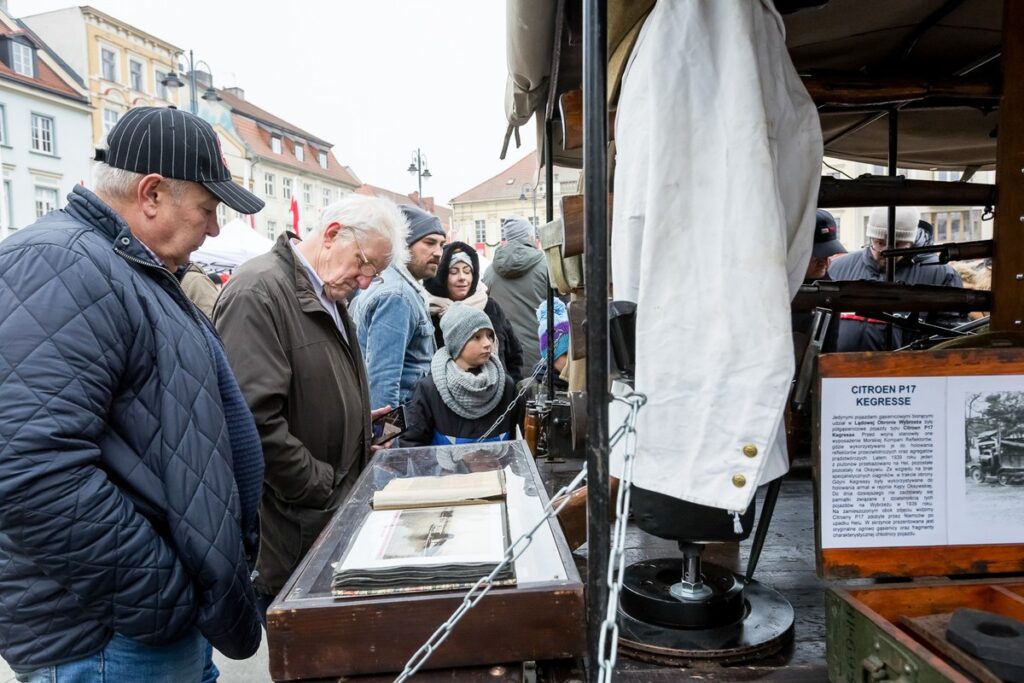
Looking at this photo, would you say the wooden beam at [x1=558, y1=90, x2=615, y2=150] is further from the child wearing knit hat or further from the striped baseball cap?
the child wearing knit hat

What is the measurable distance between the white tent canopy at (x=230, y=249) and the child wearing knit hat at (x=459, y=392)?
7.79 meters

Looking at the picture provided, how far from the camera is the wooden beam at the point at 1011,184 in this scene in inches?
69.2

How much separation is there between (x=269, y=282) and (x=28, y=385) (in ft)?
3.26

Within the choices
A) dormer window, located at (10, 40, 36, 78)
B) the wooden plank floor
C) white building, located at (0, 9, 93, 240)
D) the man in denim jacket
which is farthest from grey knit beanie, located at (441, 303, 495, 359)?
dormer window, located at (10, 40, 36, 78)

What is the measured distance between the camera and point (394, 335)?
3.65 m

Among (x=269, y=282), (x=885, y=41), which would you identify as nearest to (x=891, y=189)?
(x=885, y=41)

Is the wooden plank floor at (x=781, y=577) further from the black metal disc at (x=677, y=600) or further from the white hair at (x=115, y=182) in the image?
the white hair at (x=115, y=182)


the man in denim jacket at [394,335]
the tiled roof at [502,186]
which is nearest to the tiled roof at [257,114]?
the tiled roof at [502,186]

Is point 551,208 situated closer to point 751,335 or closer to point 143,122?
point 143,122

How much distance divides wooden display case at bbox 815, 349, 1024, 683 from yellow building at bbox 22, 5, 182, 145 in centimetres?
3306

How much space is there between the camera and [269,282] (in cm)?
225

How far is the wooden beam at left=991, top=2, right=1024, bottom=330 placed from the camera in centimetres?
176

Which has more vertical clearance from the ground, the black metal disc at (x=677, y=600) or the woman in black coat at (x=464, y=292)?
the woman in black coat at (x=464, y=292)

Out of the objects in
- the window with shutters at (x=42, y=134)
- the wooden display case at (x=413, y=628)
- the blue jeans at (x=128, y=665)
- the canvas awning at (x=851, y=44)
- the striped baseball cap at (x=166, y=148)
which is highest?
the window with shutters at (x=42, y=134)
